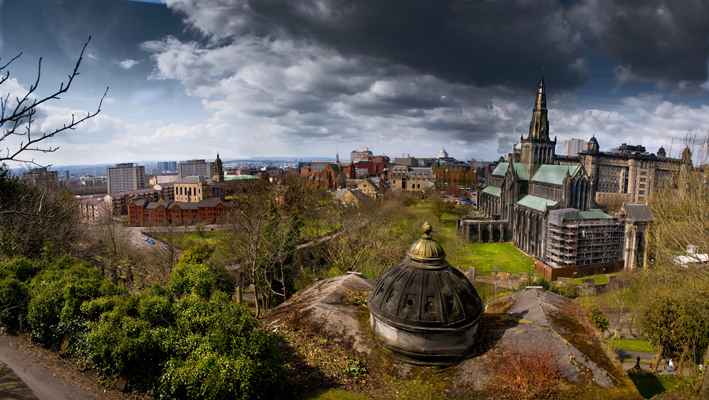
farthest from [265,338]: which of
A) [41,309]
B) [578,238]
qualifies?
[578,238]

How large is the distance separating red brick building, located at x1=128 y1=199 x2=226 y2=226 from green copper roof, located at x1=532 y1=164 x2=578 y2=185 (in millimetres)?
60812

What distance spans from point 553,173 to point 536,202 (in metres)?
5.55

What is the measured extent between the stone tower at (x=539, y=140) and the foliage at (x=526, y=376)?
6143 cm

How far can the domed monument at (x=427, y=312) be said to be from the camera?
15688 millimetres

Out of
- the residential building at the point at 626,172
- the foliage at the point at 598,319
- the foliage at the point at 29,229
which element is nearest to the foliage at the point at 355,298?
the foliage at the point at 598,319

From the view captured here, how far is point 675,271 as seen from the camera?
2548cm

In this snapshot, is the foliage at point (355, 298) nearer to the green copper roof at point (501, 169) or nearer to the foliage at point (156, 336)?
the foliage at point (156, 336)

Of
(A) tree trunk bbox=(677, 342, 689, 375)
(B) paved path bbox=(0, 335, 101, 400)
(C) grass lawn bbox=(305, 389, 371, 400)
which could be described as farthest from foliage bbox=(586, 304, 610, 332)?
(B) paved path bbox=(0, 335, 101, 400)

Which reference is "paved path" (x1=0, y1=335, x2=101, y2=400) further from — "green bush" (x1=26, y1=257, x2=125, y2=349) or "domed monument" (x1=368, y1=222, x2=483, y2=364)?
"domed monument" (x1=368, y1=222, x2=483, y2=364)

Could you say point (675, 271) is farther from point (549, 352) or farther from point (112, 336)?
point (112, 336)

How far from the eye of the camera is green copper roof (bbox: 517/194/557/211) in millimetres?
57906

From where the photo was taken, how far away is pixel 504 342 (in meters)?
16.7

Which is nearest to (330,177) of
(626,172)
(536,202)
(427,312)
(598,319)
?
(536,202)

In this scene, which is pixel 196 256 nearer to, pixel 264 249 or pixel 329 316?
pixel 264 249
